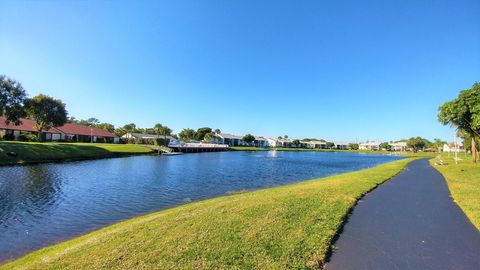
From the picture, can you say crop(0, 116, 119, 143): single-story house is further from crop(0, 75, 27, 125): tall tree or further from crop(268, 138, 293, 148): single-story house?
crop(268, 138, 293, 148): single-story house

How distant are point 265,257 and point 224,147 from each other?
93382 millimetres

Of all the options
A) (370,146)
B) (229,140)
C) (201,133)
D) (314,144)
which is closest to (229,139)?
(229,140)

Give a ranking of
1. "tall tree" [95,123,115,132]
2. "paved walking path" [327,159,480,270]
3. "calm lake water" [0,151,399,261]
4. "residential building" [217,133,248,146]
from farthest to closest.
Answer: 1. "residential building" [217,133,248,146]
2. "tall tree" [95,123,115,132]
3. "calm lake water" [0,151,399,261]
4. "paved walking path" [327,159,480,270]

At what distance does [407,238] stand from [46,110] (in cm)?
6310

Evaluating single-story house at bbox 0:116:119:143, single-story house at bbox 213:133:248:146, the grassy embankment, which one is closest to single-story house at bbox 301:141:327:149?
single-story house at bbox 213:133:248:146

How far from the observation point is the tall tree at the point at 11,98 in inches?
1524

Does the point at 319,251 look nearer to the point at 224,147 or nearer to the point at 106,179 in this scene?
the point at 106,179

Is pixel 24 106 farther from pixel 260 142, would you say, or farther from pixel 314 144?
pixel 314 144

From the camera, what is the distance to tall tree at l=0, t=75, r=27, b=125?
38716 millimetres

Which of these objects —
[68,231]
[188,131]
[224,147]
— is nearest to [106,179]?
[68,231]

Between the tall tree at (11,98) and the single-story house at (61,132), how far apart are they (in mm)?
14226

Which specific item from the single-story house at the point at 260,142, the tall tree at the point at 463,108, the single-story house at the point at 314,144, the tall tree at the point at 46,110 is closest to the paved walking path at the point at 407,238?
the tall tree at the point at 463,108

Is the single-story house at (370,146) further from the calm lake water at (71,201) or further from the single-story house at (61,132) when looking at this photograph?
the calm lake water at (71,201)

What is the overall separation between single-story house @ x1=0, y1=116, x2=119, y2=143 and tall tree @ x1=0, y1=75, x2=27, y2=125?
14226 millimetres
